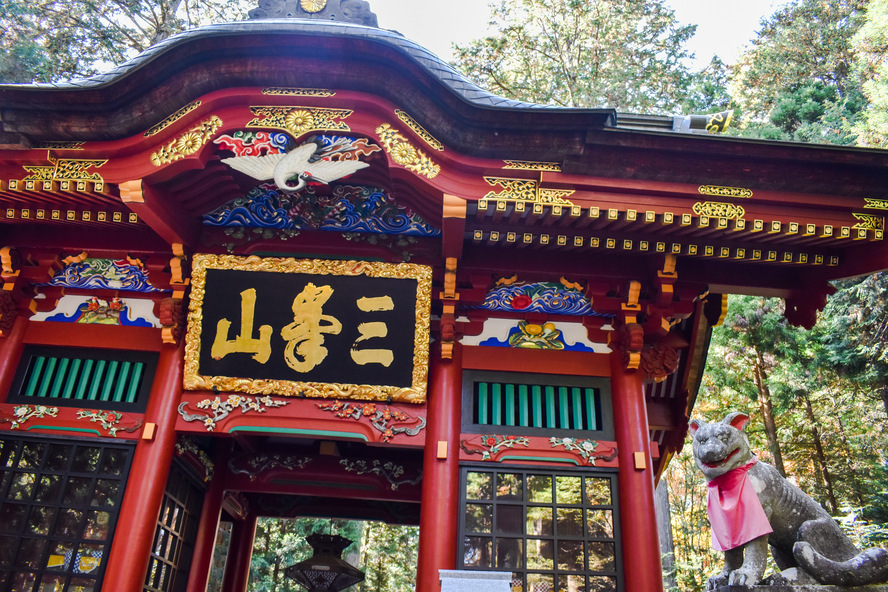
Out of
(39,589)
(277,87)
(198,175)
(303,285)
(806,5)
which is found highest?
(806,5)

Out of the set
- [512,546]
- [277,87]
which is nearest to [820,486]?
[512,546]

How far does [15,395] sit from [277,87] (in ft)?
13.1

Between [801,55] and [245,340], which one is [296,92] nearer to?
[245,340]

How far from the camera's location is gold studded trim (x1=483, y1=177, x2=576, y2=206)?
5.48 meters

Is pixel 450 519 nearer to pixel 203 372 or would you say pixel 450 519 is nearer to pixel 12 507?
pixel 203 372

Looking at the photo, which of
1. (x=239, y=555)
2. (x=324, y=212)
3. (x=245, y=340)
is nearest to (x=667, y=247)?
(x=324, y=212)

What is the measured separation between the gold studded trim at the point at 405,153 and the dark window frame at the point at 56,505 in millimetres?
3675

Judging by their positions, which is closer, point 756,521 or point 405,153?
point 756,521

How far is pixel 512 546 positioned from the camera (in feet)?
19.2

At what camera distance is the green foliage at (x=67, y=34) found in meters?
15.0

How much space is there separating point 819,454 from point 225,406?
47.3ft

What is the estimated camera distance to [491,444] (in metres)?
6.13

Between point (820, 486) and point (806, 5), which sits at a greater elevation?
point (806, 5)

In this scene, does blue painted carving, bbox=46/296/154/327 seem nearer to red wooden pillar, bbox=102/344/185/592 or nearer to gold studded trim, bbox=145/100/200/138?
red wooden pillar, bbox=102/344/185/592
